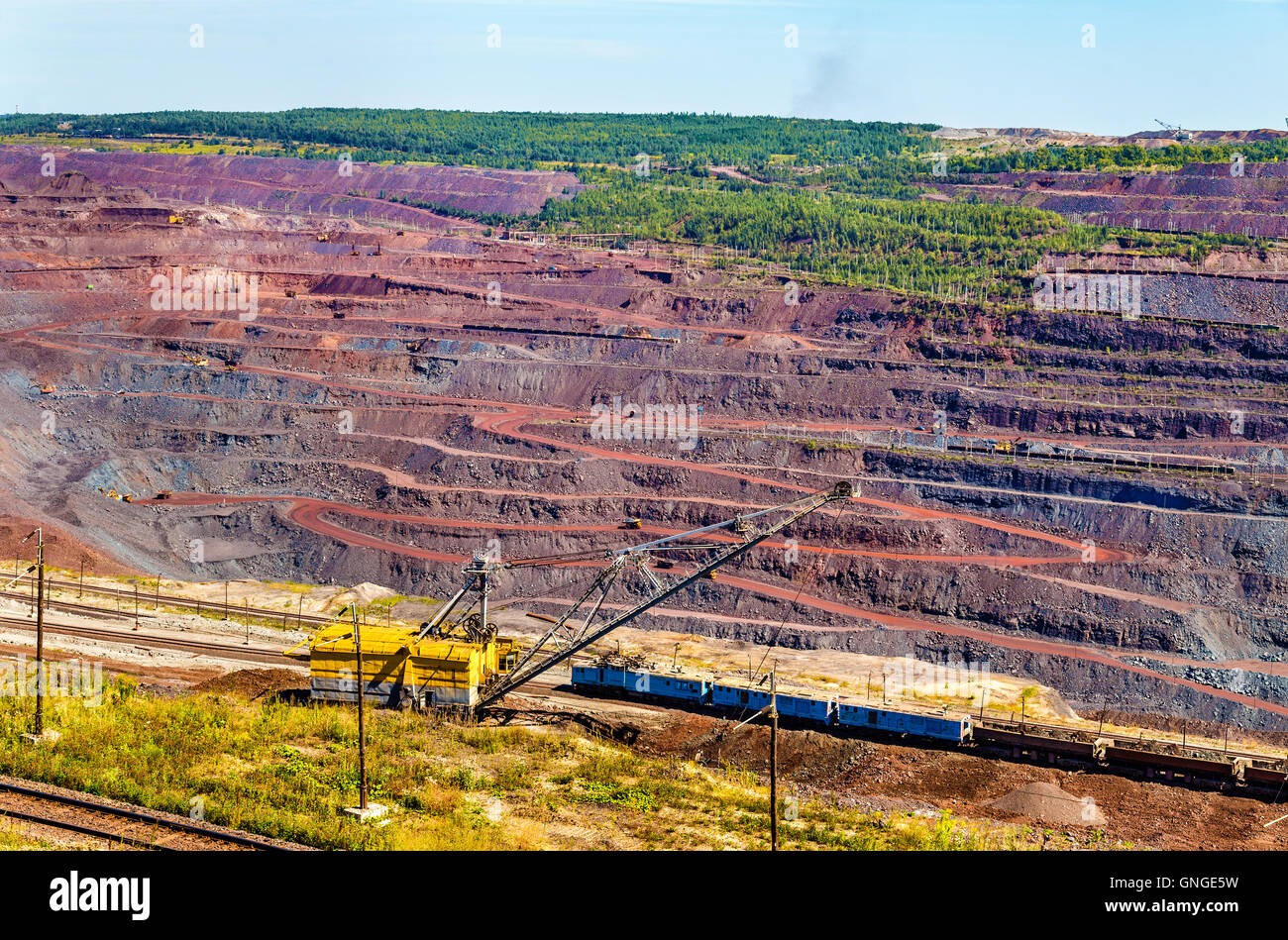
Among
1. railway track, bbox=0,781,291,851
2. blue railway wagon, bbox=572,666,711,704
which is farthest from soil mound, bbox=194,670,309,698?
railway track, bbox=0,781,291,851

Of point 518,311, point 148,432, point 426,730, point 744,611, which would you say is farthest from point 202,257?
point 426,730

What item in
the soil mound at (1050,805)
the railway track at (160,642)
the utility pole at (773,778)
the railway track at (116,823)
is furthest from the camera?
the railway track at (160,642)

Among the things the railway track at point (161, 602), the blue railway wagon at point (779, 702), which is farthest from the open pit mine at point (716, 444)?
the blue railway wagon at point (779, 702)

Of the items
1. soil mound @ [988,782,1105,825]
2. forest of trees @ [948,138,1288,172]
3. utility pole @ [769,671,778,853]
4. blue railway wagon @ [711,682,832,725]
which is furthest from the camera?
forest of trees @ [948,138,1288,172]

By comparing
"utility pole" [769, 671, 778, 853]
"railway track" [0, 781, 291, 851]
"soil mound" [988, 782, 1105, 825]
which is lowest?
"soil mound" [988, 782, 1105, 825]

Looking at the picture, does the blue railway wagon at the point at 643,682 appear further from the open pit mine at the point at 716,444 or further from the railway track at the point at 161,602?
the railway track at the point at 161,602

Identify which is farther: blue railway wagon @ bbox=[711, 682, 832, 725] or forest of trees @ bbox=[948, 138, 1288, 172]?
forest of trees @ bbox=[948, 138, 1288, 172]

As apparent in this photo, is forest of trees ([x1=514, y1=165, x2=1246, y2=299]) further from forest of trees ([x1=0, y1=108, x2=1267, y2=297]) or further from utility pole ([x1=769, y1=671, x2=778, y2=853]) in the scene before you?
utility pole ([x1=769, y1=671, x2=778, y2=853])

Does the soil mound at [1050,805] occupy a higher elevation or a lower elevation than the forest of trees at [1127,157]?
lower

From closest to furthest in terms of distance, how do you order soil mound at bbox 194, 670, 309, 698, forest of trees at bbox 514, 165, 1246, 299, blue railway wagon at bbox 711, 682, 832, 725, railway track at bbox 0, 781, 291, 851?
railway track at bbox 0, 781, 291, 851, blue railway wagon at bbox 711, 682, 832, 725, soil mound at bbox 194, 670, 309, 698, forest of trees at bbox 514, 165, 1246, 299
